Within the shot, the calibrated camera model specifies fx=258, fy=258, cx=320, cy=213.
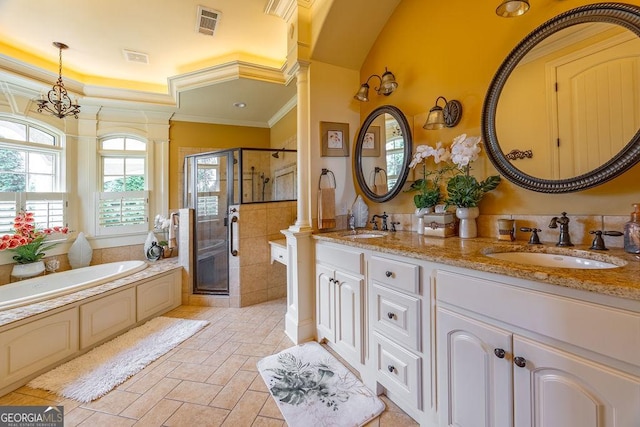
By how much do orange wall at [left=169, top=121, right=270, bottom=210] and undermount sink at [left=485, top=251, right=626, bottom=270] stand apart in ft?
13.4

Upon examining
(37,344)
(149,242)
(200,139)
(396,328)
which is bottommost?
(37,344)

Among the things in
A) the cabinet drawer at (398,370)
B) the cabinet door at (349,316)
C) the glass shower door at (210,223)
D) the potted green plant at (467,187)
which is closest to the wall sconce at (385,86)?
the potted green plant at (467,187)

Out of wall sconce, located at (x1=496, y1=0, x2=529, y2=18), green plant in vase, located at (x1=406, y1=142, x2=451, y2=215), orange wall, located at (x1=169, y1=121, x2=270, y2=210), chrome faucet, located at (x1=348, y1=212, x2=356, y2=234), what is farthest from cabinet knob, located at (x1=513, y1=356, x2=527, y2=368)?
orange wall, located at (x1=169, y1=121, x2=270, y2=210)

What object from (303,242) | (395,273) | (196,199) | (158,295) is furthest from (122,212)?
(395,273)

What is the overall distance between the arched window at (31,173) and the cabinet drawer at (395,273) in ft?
12.8

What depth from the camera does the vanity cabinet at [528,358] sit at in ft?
2.38

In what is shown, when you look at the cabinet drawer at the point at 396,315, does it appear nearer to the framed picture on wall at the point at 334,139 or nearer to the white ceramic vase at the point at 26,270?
the framed picture on wall at the point at 334,139

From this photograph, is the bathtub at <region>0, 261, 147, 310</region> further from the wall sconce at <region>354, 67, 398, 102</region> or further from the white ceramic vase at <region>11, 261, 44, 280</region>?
the wall sconce at <region>354, 67, 398, 102</region>

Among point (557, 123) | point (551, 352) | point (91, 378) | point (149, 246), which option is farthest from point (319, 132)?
point (149, 246)

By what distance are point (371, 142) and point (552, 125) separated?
1.20 meters

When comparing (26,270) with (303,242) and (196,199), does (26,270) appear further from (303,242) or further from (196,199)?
(303,242)

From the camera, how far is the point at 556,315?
81cm

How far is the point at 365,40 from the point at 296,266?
204 cm

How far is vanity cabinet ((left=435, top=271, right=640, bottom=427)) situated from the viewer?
0.72m
